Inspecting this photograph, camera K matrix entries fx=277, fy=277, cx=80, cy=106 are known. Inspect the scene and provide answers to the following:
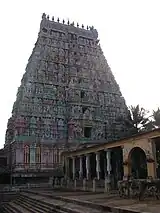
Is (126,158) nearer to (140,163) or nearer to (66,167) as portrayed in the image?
(140,163)

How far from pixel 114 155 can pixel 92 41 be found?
2689 cm

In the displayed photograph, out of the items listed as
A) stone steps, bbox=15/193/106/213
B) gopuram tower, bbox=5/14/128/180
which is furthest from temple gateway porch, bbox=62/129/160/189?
stone steps, bbox=15/193/106/213

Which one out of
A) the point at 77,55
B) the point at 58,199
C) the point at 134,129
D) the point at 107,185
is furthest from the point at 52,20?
the point at 58,199

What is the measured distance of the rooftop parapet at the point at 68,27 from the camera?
46669 mm

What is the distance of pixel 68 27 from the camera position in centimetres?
4919

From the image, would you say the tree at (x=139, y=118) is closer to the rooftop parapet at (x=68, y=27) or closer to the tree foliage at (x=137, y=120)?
the tree foliage at (x=137, y=120)

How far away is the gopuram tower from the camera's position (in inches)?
1442

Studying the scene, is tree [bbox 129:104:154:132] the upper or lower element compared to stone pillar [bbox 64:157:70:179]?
upper

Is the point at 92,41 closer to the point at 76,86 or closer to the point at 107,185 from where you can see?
the point at 76,86

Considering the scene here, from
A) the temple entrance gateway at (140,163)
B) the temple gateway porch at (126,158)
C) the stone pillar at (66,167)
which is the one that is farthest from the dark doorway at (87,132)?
the temple entrance gateway at (140,163)

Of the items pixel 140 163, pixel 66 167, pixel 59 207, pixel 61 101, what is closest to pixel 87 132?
pixel 61 101

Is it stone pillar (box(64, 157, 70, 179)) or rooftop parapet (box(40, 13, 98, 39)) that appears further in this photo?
rooftop parapet (box(40, 13, 98, 39))

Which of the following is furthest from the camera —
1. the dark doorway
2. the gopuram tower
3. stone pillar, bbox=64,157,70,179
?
the dark doorway

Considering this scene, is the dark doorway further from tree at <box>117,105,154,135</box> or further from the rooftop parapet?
the rooftop parapet
